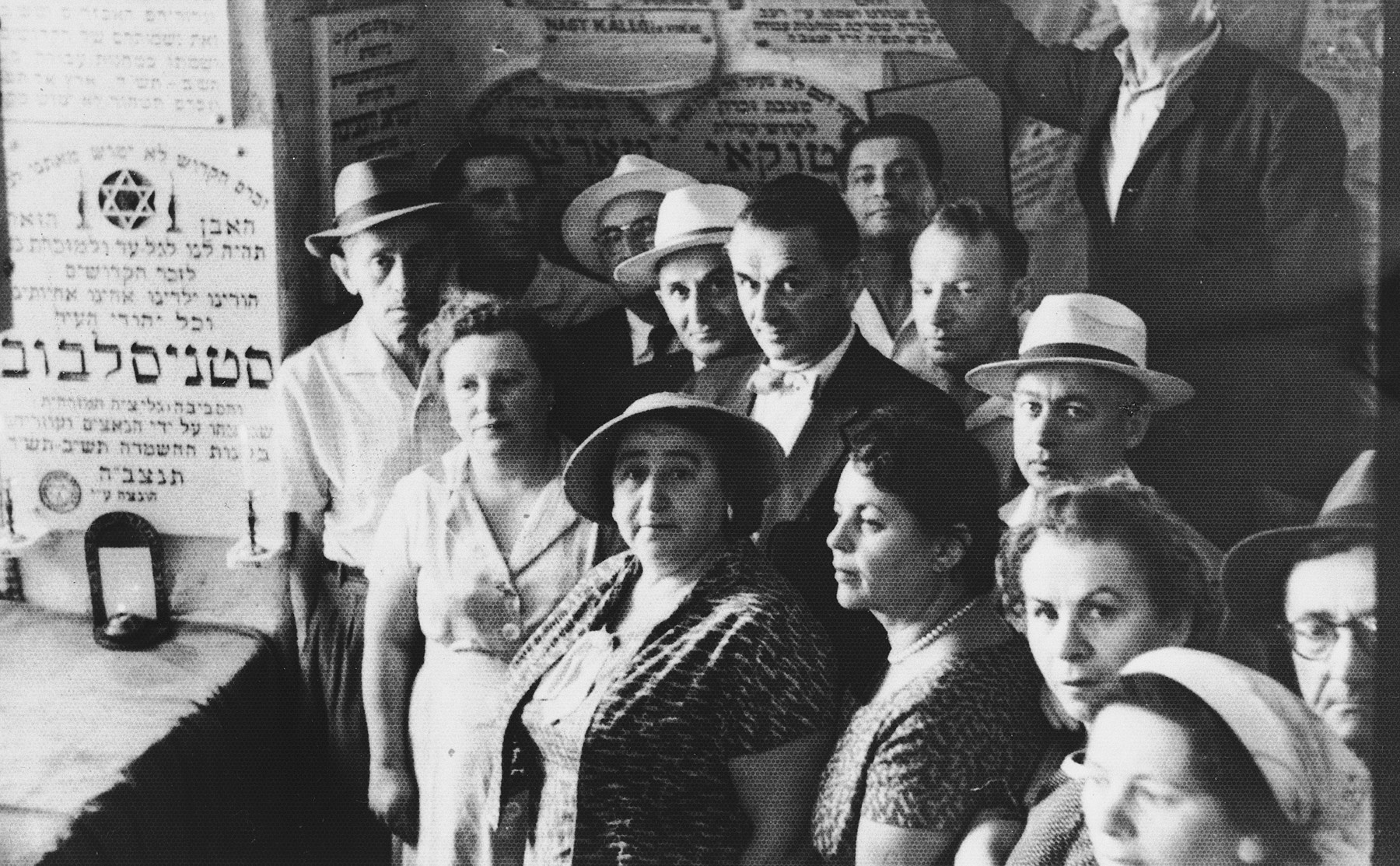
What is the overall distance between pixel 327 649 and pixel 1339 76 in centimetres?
180

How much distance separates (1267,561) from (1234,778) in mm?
318

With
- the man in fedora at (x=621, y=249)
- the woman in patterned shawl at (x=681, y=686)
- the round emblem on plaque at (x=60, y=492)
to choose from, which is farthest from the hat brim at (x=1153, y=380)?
the round emblem on plaque at (x=60, y=492)

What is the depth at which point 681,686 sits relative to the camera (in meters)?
2.51

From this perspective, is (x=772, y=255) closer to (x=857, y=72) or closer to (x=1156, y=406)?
(x=857, y=72)

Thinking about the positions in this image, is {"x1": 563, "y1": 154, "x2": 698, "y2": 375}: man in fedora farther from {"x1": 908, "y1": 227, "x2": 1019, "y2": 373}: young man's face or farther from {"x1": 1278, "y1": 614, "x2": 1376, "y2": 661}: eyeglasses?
{"x1": 1278, "y1": 614, "x2": 1376, "y2": 661}: eyeglasses

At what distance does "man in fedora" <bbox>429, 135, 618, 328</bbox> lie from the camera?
2.72 metres

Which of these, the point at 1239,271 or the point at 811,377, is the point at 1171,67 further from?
the point at 811,377

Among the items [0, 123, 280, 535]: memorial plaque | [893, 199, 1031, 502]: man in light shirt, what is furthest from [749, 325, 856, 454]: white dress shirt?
[0, 123, 280, 535]: memorial plaque

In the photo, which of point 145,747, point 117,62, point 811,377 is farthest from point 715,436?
point 117,62

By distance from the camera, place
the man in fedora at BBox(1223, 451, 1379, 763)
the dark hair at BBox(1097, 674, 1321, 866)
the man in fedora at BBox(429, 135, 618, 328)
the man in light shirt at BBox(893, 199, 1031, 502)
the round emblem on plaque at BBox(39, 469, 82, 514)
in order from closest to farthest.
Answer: the dark hair at BBox(1097, 674, 1321, 866), the man in fedora at BBox(1223, 451, 1379, 763), the man in light shirt at BBox(893, 199, 1031, 502), the man in fedora at BBox(429, 135, 618, 328), the round emblem on plaque at BBox(39, 469, 82, 514)

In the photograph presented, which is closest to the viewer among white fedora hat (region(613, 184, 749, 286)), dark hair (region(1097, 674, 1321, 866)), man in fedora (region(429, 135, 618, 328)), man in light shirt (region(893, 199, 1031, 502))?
dark hair (region(1097, 674, 1321, 866))

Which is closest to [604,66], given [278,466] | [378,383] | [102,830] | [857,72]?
[857,72]

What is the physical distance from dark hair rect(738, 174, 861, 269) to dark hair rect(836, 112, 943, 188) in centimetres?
5

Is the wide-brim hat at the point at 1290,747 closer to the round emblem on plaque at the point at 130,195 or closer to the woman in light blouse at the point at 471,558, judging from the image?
the woman in light blouse at the point at 471,558
